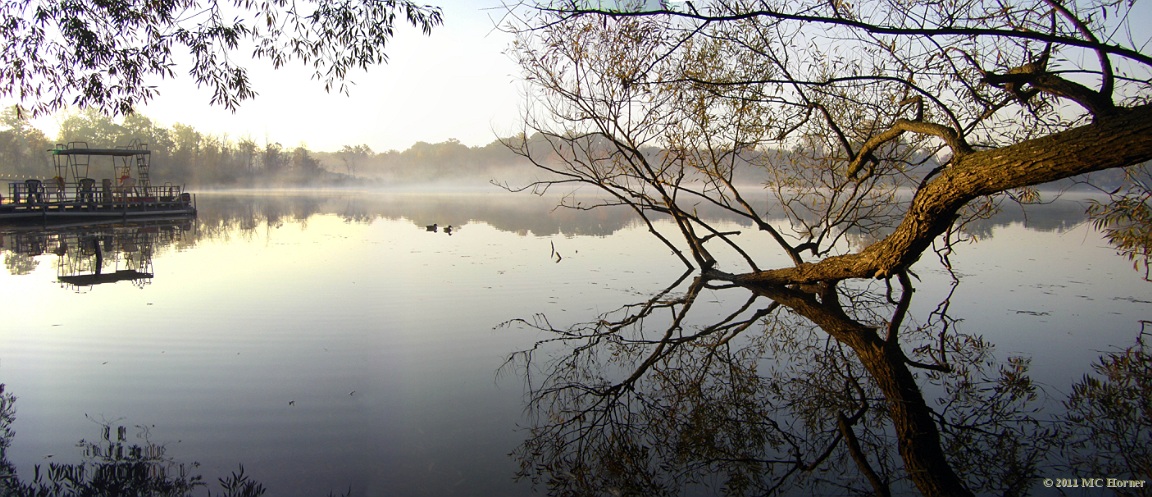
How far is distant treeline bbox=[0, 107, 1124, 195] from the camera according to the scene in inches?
1940

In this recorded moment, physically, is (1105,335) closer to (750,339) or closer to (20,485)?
(750,339)

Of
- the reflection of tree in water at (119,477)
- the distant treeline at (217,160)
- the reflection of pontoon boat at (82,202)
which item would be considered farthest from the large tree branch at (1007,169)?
the distant treeline at (217,160)

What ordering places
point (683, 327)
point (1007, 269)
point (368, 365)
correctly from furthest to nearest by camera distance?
1. point (1007, 269)
2. point (683, 327)
3. point (368, 365)

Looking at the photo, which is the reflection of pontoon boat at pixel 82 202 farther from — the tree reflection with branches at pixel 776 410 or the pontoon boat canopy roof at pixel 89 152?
the tree reflection with branches at pixel 776 410

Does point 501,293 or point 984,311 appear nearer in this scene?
point 984,311

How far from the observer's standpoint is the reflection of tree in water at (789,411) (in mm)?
3117

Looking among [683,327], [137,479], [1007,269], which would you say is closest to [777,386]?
[683,327]

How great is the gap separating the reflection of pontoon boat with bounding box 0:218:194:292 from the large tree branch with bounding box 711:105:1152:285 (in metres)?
9.27

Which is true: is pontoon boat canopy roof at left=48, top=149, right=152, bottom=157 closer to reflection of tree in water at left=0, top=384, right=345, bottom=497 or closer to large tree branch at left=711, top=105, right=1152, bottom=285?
reflection of tree in water at left=0, top=384, right=345, bottom=497

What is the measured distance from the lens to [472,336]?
5.91 meters

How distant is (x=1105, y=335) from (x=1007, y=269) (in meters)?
5.17

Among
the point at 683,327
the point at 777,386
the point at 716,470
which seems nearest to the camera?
the point at 716,470

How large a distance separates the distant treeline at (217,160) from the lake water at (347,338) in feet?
87.8

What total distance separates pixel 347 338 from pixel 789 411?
388cm
